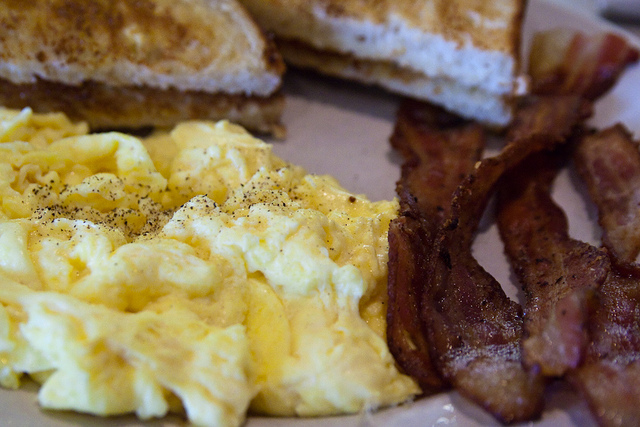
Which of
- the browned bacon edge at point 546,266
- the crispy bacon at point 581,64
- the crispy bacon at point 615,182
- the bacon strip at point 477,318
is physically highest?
the crispy bacon at point 581,64

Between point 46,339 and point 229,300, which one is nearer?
point 46,339

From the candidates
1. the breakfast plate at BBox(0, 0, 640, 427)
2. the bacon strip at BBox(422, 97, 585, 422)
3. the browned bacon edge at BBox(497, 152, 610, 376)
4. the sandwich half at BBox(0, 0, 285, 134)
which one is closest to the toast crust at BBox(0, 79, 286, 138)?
the sandwich half at BBox(0, 0, 285, 134)

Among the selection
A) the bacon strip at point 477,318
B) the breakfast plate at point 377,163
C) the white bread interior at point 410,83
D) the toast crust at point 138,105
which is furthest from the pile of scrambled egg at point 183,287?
the white bread interior at point 410,83

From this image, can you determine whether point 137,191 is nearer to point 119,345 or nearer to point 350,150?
point 119,345

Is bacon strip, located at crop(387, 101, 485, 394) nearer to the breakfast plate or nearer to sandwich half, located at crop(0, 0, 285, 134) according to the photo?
the breakfast plate

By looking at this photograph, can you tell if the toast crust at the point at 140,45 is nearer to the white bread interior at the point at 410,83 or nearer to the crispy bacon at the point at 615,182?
the white bread interior at the point at 410,83

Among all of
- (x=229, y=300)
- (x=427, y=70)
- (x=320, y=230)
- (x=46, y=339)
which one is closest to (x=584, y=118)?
(x=427, y=70)
